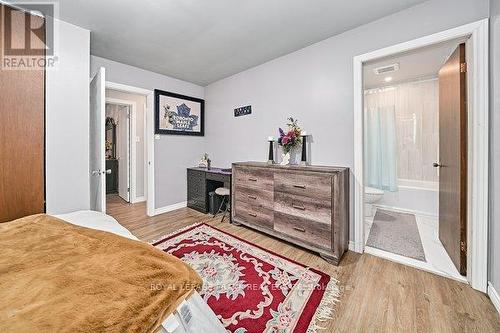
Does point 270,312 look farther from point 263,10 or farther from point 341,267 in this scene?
point 263,10

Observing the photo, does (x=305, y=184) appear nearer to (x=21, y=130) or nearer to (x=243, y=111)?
(x=243, y=111)

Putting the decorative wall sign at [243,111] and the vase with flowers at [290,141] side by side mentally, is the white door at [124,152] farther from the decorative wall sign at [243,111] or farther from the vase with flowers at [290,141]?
the vase with flowers at [290,141]

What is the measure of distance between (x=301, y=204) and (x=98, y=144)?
7.69 feet

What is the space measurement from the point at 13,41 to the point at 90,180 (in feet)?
4.73

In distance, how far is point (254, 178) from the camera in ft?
9.09

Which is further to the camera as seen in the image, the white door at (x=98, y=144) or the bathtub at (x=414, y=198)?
the bathtub at (x=414, y=198)

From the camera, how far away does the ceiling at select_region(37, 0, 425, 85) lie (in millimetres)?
1895

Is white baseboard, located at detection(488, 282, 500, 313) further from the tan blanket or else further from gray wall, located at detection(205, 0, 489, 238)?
the tan blanket

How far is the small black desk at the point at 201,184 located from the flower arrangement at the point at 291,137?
4.00ft

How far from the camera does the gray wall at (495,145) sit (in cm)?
150

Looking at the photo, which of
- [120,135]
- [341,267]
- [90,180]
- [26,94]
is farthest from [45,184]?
[120,135]

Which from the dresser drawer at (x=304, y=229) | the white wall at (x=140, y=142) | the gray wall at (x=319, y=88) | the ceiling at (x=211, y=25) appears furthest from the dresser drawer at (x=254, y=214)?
the white wall at (x=140, y=142)

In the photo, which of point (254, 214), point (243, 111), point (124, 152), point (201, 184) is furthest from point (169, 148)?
point (254, 214)

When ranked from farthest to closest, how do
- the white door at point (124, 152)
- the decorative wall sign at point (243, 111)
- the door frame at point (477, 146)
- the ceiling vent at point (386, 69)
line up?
the white door at point (124, 152)
the decorative wall sign at point (243, 111)
the ceiling vent at point (386, 69)
the door frame at point (477, 146)
